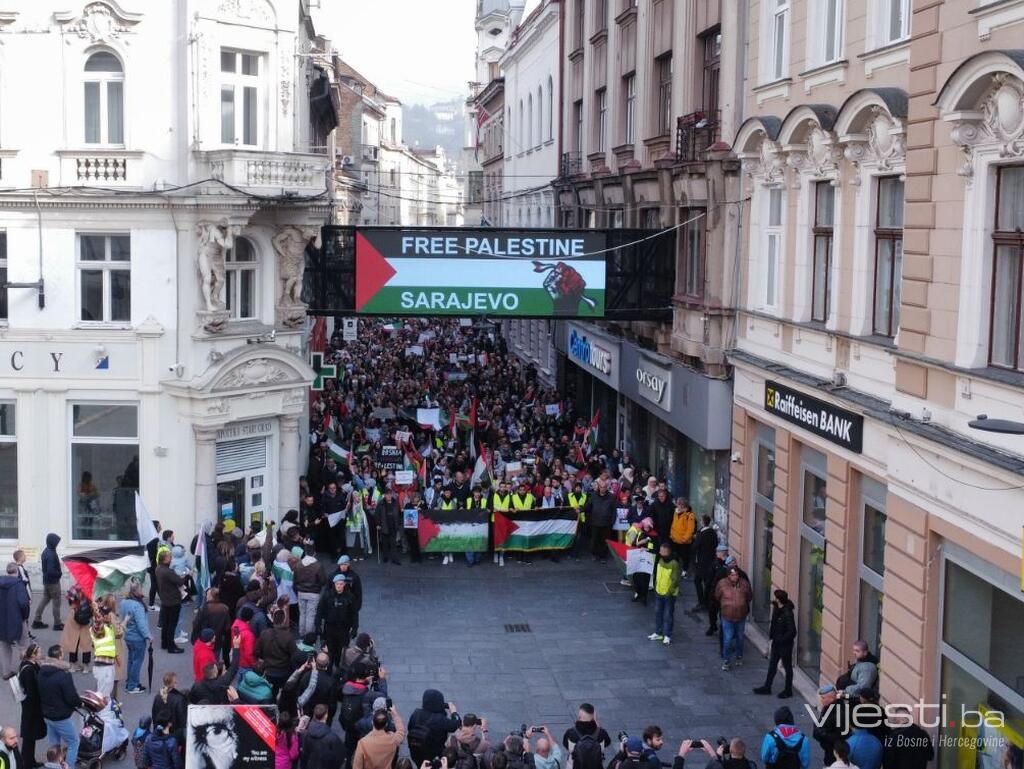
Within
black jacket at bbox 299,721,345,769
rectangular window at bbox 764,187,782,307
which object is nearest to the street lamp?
black jacket at bbox 299,721,345,769

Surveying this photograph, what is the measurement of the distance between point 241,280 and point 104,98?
3.94 metres

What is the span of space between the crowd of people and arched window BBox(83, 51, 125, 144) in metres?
7.09

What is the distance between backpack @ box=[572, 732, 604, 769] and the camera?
11906 millimetres

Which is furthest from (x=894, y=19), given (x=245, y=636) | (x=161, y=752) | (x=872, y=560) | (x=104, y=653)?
(x=104, y=653)

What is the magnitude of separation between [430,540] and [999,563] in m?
13.9

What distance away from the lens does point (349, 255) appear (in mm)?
24422

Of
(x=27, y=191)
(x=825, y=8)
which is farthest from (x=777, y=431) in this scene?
(x=27, y=191)

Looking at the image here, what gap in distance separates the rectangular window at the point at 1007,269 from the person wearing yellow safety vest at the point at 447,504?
13627 mm

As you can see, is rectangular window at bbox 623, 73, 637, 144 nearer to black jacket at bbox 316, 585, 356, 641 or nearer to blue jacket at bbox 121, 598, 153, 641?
black jacket at bbox 316, 585, 356, 641

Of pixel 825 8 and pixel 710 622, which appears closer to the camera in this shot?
pixel 825 8

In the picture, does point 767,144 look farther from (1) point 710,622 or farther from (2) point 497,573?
(2) point 497,573

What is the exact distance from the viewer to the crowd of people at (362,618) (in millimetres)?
12344

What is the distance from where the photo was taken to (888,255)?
50.4 feet

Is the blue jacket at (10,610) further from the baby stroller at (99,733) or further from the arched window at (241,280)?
the arched window at (241,280)
